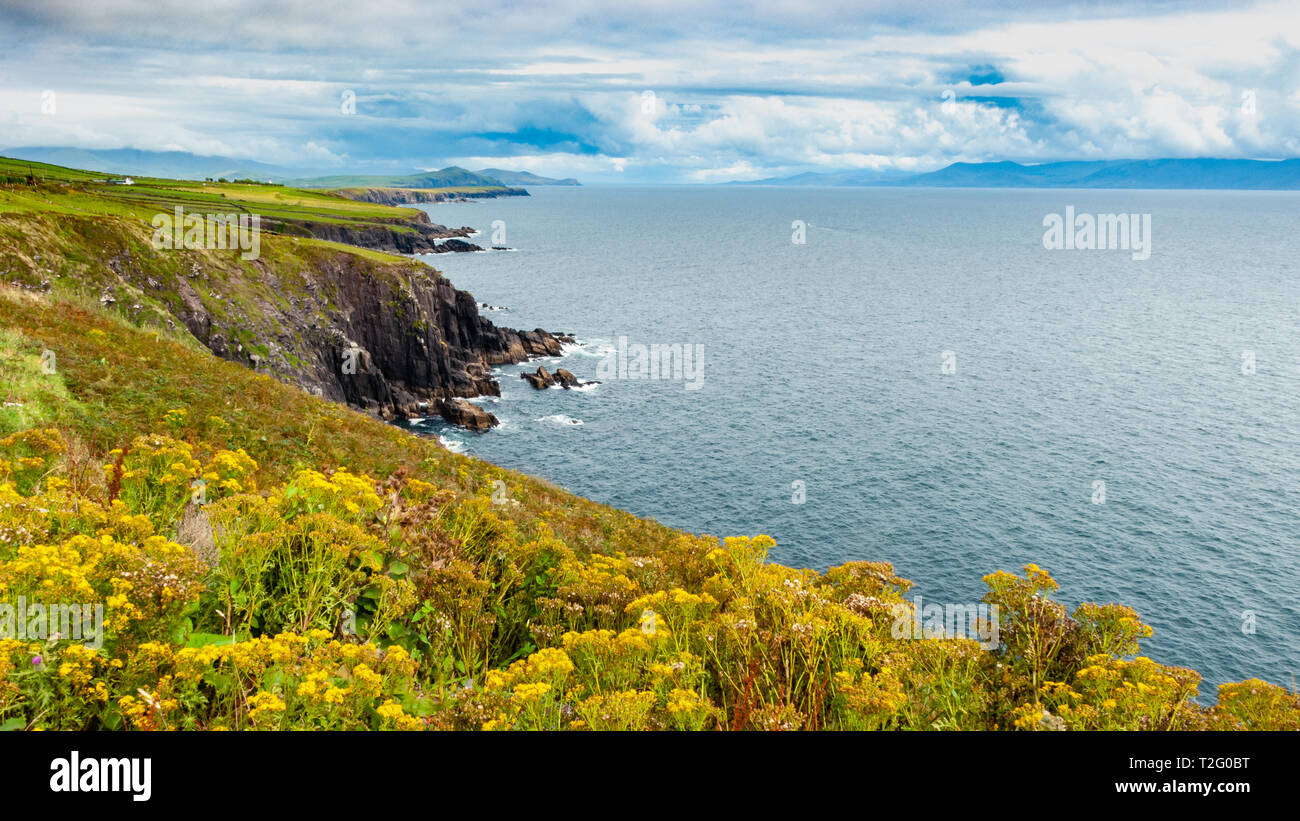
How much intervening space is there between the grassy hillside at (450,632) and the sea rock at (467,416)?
59.0 meters

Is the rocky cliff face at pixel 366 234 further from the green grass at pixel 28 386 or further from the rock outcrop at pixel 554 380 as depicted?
the green grass at pixel 28 386

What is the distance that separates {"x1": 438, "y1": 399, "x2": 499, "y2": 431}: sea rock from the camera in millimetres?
73000

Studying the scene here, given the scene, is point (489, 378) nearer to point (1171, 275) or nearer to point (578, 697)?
point (578, 697)

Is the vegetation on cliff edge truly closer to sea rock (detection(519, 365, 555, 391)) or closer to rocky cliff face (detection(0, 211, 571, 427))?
rocky cliff face (detection(0, 211, 571, 427))

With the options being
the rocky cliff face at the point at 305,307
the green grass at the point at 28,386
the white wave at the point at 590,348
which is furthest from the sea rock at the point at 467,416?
the green grass at the point at 28,386

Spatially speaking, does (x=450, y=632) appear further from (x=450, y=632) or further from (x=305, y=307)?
(x=305, y=307)

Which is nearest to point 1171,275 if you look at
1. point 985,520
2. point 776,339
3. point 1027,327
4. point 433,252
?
point 1027,327

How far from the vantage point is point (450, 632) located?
9.31 m

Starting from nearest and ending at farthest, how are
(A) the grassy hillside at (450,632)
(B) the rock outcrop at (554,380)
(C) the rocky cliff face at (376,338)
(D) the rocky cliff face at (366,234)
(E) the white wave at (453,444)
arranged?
(A) the grassy hillside at (450,632) < (C) the rocky cliff face at (376,338) < (E) the white wave at (453,444) < (B) the rock outcrop at (554,380) < (D) the rocky cliff face at (366,234)

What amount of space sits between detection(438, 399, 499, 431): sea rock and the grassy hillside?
5904cm

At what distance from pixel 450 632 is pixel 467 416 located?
6594 centimetres

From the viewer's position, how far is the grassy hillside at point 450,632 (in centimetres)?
626

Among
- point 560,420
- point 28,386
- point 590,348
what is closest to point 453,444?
point 560,420

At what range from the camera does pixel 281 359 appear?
207 feet
